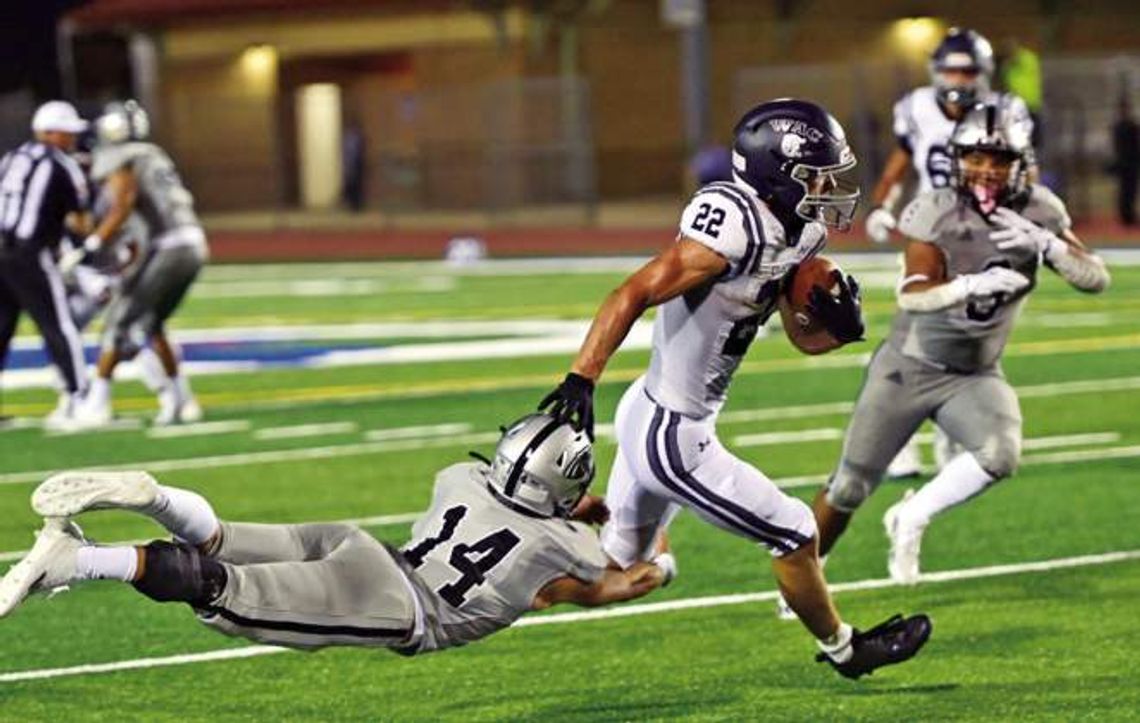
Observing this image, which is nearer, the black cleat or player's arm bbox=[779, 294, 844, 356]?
player's arm bbox=[779, 294, 844, 356]

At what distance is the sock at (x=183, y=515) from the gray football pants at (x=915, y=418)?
2916mm

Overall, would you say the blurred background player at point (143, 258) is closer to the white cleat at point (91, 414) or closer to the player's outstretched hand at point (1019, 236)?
the white cleat at point (91, 414)

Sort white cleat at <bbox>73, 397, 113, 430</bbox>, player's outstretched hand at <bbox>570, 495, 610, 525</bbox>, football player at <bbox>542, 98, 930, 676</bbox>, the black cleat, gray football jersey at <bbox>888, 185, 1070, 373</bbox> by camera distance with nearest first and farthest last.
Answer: football player at <bbox>542, 98, 930, 676</bbox>
player's outstretched hand at <bbox>570, 495, 610, 525</bbox>
the black cleat
gray football jersey at <bbox>888, 185, 1070, 373</bbox>
white cleat at <bbox>73, 397, 113, 430</bbox>

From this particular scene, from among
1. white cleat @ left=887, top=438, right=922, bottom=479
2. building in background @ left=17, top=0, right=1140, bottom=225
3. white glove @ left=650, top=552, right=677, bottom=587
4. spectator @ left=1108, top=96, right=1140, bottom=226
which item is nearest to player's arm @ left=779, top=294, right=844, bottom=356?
white glove @ left=650, top=552, right=677, bottom=587

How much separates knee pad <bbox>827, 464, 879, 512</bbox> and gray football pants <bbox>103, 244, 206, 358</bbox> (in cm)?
682

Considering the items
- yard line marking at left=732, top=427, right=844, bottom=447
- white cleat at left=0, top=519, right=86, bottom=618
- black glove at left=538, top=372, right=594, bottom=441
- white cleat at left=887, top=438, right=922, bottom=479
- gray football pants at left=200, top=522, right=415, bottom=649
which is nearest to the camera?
white cleat at left=0, top=519, right=86, bottom=618

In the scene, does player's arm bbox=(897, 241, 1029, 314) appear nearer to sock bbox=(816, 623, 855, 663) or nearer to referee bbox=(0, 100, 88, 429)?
sock bbox=(816, 623, 855, 663)

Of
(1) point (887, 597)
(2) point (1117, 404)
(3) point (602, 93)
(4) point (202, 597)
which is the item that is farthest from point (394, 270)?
(4) point (202, 597)

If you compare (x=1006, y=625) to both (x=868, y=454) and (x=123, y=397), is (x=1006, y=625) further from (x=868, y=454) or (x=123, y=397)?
(x=123, y=397)

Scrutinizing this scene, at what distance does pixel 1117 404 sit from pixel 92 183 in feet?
21.2

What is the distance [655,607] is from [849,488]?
85 centimetres

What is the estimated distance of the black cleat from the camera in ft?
25.2

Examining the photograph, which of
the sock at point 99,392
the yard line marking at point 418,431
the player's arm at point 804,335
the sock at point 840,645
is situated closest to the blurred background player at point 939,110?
the yard line marking at point 418,431

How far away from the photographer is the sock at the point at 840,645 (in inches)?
302
